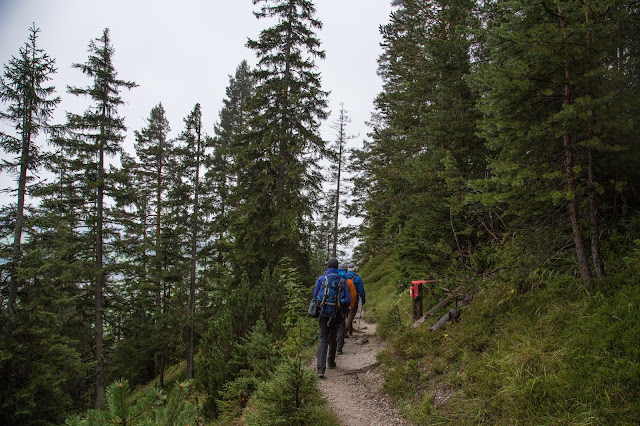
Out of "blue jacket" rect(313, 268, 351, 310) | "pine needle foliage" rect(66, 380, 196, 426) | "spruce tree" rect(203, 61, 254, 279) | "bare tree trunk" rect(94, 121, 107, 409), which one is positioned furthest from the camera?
"spruce tree" rect(203, 61, 254, 279)

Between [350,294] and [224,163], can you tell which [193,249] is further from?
[350,294]

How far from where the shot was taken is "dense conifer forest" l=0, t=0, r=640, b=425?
3.87 m

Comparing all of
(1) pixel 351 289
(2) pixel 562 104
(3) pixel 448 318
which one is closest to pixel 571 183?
(2) pixel 562 104

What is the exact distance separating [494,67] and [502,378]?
4246 millimetres

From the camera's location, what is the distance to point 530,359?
3.90 m

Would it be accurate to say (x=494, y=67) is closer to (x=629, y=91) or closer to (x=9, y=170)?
(x=629, y=91)

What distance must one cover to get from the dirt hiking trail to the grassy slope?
274mm

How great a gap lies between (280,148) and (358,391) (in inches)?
435

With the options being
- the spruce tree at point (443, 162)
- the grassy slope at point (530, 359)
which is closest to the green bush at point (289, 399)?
the grassy slope at point (530, 359)

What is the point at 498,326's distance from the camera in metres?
5.03

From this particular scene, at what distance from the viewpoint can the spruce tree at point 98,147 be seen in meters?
14.0

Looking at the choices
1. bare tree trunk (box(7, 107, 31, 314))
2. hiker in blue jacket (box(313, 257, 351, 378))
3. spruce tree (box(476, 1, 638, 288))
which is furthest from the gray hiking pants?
bare tree trunk (box(7, 107, 31, 314))

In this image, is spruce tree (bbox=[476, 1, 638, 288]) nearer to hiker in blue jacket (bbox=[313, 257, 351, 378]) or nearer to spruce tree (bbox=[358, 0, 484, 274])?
spruce tree (bbox=[358, 0, 484, 274])

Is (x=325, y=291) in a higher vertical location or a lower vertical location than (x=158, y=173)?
lower
